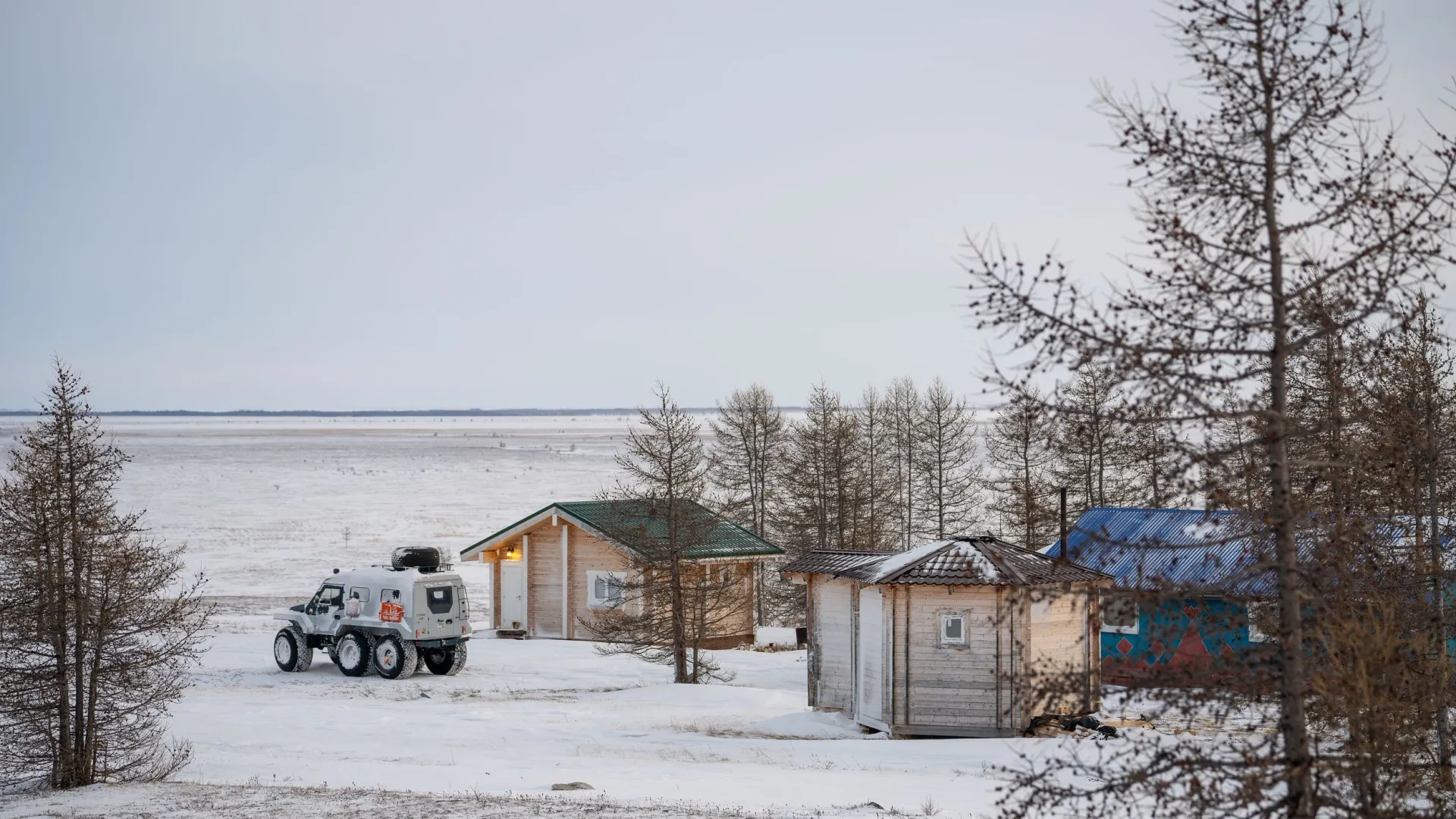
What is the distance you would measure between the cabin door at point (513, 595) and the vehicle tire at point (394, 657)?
28.5 feet

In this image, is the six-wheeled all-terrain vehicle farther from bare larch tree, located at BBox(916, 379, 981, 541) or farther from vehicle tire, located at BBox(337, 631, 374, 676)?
bare larch tree, located at BBox(916, 379, 981, 541)

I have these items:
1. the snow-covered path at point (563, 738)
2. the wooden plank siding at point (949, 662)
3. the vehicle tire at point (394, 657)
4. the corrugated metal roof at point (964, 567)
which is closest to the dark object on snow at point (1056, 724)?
the wooden plank siding at point (949, 662)

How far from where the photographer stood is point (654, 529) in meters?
36.1

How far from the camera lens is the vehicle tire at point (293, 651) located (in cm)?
3014

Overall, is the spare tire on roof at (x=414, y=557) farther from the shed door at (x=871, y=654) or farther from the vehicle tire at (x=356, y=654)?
the shed door at (x=871, y=654)

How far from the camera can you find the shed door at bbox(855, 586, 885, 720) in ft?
73.8

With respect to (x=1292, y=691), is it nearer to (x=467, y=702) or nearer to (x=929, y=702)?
(x=929, y=702)

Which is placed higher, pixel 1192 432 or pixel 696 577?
pixel 1192 432

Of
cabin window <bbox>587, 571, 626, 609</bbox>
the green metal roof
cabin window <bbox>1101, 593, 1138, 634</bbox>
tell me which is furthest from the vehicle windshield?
cabin window <bbox>1101, 593, 1138, 634</bbox>

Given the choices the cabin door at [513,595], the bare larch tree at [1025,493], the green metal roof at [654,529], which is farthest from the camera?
the cabin door at [513,595]

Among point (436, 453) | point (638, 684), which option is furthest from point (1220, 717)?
point (436, 453)

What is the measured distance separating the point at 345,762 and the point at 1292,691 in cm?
1525

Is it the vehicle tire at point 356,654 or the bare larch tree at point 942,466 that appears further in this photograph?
the bare larch tree at point 942,466

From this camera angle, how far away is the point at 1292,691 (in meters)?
7.55
